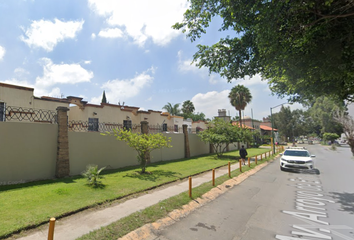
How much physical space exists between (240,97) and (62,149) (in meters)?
34.8

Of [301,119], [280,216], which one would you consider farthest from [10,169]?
[301,119]

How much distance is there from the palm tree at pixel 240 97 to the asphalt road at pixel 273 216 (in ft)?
99.1

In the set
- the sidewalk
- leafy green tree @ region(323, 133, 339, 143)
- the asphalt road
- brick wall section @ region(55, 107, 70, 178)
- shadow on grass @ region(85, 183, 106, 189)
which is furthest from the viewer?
leafy green tree @ region(323, 133, 339, 143)

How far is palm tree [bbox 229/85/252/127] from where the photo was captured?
37.2 metres

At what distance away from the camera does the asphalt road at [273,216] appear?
416cm

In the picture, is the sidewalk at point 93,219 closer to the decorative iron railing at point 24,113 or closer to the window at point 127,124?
the decorative iron railing at point 24,113

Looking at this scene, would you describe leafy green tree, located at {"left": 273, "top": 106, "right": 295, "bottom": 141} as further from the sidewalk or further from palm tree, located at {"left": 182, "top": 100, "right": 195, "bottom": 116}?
the sidewalk

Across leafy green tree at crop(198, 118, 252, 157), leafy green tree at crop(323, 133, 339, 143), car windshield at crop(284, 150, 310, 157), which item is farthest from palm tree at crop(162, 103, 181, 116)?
leafy green tree at crop(323, 133, 339, 143)

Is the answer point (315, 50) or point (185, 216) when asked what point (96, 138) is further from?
point (315, 50)

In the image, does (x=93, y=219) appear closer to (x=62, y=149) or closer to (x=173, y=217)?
(x=173, y=217)

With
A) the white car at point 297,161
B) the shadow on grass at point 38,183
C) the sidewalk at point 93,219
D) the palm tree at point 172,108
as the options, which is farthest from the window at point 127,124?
the palm tree at point 172,108

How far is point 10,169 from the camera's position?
720 cm

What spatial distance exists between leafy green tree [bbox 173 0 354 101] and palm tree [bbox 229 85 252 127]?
98.7 feet

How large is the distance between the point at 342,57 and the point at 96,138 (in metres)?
10.8
